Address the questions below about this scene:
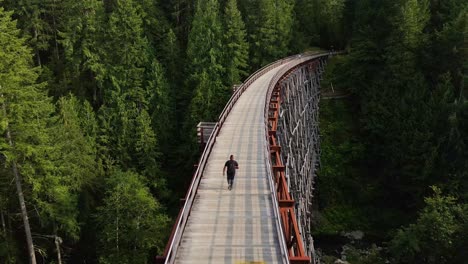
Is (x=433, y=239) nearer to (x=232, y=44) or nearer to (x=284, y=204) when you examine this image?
(x=284, y=204)

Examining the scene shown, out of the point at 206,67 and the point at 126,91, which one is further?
the point at 206,67

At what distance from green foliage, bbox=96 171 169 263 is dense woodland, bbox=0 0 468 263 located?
0.09m

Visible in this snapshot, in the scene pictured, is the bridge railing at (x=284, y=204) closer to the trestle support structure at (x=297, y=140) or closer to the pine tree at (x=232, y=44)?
the trestle support structure at (x=297, y=140)

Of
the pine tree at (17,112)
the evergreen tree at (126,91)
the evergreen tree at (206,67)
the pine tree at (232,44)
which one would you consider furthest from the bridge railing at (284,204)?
the pine tree at (232,44)

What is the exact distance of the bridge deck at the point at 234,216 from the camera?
10.2 meters

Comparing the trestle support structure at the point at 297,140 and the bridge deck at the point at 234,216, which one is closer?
the bridge deck at the point at 234,216

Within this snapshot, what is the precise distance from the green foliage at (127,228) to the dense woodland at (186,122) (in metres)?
0.09

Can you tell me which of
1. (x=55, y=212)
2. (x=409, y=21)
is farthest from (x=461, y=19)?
(x=55, y=212)

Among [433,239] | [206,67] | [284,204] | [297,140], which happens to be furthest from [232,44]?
[284,204]

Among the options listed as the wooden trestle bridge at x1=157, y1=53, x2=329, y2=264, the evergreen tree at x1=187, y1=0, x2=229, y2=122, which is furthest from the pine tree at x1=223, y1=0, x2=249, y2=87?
the wooden trestle bridge at x1=157, y1=53, x2=329, y2=264

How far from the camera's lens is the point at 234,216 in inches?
484

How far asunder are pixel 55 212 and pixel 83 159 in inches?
217

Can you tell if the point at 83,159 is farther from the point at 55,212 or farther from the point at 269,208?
the point at 269,208

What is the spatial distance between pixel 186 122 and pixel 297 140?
11.9 m
